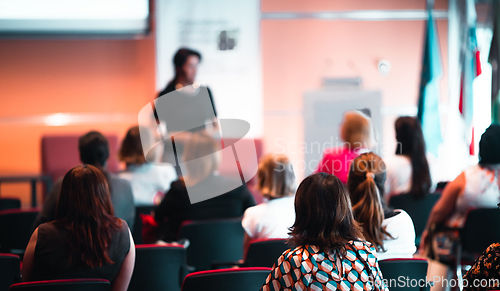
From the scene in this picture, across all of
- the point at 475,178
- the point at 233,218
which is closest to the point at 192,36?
the point at 233,218

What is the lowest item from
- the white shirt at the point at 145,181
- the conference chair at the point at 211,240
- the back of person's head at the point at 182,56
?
the conference chair at the point at 211,240

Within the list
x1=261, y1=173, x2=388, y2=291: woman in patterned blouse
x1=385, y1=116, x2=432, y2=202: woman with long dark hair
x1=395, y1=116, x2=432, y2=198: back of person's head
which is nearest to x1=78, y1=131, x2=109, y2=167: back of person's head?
x1=261, y1=173, x2=388, y2=291: woman in patterned blouse

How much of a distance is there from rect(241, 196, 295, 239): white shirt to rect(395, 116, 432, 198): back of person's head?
138cm

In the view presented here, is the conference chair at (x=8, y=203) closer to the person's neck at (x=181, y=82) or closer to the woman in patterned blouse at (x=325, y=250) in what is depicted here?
the person's neck at (x=181, y=82)

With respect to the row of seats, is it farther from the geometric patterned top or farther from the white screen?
the white screen

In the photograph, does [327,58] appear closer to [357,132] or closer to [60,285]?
[357,132]

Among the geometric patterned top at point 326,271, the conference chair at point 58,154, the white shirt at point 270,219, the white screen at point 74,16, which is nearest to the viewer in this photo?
the geometric patterned top at point 326,271

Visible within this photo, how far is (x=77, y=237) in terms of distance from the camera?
2178mm

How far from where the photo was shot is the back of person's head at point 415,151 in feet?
12.6

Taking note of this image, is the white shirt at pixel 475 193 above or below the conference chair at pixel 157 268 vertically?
above

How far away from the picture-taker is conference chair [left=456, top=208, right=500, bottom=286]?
3.29 metres

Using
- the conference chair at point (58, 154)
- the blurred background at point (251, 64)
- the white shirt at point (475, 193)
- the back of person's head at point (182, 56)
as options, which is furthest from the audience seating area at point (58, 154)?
the white shirt at point (475, 193)

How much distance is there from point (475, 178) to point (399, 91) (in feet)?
12.8

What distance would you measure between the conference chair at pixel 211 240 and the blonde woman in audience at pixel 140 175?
800 mm
